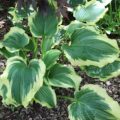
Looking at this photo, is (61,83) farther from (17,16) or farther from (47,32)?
(17,16)

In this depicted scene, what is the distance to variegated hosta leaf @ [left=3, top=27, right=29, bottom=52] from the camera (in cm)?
220

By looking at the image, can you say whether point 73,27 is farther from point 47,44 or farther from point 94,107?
point 94,107

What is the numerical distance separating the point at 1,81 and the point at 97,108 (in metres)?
0.57

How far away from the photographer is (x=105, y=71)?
7.48 feet

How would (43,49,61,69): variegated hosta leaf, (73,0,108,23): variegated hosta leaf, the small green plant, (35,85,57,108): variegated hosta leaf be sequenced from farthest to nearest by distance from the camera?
the small green plant < (73,0,108,23): variegated hosta leaf < (43,49,61,69): variegated hosta leaf < (35,85,57,108): variegated hosta leaf

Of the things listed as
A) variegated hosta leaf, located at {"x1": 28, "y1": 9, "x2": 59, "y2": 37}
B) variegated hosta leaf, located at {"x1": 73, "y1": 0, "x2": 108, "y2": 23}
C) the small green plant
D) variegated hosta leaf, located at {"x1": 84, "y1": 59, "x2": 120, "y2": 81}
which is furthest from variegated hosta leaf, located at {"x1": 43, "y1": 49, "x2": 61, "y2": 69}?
the small green plant

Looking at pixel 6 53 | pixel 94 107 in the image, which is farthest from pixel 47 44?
pixel 94 107

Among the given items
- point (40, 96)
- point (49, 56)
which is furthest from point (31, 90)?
point (49, 56)

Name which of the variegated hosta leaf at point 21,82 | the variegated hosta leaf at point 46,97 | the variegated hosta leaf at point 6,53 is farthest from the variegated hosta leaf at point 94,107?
the variegated hosta leaf at point 6,53

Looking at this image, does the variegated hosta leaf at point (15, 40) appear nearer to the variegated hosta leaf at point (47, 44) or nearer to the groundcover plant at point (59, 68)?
the groundcover plant at point (59, 68)

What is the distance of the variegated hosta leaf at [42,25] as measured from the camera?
225cm

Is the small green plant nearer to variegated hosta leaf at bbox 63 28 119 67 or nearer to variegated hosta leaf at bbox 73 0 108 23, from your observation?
variegated hosta leaf at bbox 73 0 108 23

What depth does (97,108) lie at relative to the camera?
205cm

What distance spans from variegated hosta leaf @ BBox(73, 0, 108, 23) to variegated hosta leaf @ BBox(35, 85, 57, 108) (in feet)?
1.97
